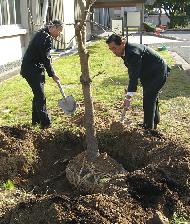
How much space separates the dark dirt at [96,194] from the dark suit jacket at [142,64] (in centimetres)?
78

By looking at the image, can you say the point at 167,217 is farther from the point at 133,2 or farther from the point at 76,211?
the point at 133,2

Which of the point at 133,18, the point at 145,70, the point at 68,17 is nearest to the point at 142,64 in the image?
the point at 145,70

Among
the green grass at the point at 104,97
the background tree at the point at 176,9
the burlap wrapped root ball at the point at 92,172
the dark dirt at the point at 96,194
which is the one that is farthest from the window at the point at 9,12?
the background tree at the point at 176,9

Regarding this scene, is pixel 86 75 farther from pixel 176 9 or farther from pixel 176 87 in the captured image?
pixel 176 9

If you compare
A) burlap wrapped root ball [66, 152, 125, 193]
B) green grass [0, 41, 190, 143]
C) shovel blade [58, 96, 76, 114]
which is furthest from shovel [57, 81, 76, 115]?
burlap wrapped root ball [66, 152, 125, 193]

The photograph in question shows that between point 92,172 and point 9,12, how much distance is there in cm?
1176

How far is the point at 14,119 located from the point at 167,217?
4283 mm

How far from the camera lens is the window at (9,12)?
1441cm

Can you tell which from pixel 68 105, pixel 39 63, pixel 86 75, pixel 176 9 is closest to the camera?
pixel 86 75

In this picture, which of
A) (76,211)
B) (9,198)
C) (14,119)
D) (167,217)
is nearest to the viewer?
(76,211)

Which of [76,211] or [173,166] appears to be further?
[173,166]

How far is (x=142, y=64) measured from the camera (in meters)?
5.63

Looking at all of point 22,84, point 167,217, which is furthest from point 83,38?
point 22,84

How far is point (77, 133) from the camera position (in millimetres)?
5738
